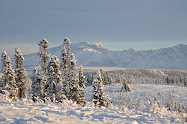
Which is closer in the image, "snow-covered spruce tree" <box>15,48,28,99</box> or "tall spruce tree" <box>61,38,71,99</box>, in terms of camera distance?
"tall spruce tree" <box>61,38,71,99</box>

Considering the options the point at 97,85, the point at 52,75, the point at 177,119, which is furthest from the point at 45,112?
→ the point at 97,85

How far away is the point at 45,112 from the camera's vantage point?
9.87m

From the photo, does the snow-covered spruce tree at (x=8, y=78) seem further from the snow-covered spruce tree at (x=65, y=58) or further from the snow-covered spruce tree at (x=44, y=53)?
the snow-covered spruce tree at (x=65, y=58)

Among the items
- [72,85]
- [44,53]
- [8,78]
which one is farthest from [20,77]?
[72,85]

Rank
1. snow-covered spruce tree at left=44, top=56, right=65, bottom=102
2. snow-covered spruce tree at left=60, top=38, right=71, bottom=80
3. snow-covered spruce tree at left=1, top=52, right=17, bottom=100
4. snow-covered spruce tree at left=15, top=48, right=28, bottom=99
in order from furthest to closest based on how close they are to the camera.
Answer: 1. snow-covered spruce tree at left=15, top=48, right=28, bottom=99
2. snow-covered spruce tree at left=60, top=38, right=71, bottom=80
3. snow-covered spruce tree at left=1, top=52, right=17, bottom=100
4. snow-covered spruce tree at left=44, top=56, right=65, bottom=102

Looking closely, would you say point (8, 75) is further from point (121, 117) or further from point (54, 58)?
point (121, 117)

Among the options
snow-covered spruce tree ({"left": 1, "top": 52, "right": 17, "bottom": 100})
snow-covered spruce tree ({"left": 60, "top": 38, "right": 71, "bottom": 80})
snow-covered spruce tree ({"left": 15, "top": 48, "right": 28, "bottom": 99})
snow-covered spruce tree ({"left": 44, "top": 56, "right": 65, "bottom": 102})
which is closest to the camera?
snow-covered spruce tree ({"left": 44, "top": 56, "right": 65, "bottom": 102})

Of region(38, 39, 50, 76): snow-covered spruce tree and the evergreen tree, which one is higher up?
region(38, 39, 50, 76): snow-covered spruce tree

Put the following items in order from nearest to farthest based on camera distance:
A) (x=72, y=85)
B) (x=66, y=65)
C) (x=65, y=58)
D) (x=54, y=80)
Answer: (x=54, y=80) → (x=72, y=85) → (x=66, y=65) → (x=65, y=58)

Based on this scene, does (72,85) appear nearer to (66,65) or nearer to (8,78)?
(66,65)

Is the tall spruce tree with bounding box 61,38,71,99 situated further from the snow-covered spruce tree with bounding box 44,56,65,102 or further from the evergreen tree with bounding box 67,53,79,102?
the snow-covered spruce tree with bounding box 44,56,65,102

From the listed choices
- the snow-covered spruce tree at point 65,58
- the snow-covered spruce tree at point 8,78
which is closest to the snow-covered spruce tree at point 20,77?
the snow-covered spruce tree at point 8,78

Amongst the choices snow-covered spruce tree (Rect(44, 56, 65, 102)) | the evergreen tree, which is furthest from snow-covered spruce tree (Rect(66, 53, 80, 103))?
snow-covered spruce tree (Rect(44, 56, 65, 102))

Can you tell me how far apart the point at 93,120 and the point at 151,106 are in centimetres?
569
